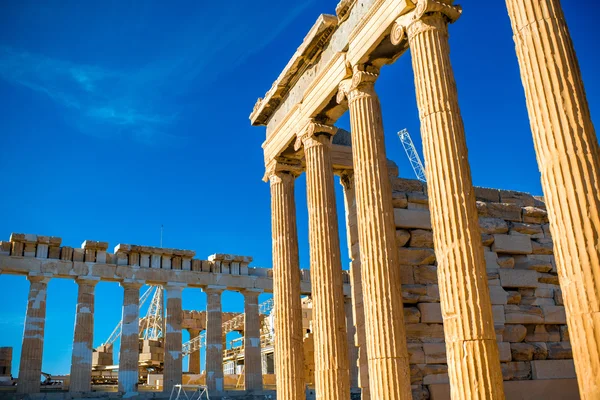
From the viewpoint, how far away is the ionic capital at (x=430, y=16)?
11773mm

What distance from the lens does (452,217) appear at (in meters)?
10.6

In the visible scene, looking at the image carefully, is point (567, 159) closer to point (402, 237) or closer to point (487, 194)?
point (402, 237)

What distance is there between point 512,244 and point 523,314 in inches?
80.6

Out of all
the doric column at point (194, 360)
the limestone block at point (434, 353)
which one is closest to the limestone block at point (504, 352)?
the limestone block at point (434, 353)

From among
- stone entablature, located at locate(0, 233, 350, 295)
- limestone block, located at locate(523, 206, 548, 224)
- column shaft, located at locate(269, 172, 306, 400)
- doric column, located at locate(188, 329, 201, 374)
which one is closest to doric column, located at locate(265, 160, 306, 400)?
column shaft, located at locate(269, 172, 306, 400)

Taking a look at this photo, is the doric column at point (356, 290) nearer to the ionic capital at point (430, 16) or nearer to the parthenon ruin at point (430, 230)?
the parthenon ruin at point (430, 230)

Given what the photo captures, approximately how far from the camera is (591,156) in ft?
27.4

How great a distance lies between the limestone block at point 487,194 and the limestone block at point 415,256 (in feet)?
9.54

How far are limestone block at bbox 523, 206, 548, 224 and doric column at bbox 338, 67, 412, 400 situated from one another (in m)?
6.41

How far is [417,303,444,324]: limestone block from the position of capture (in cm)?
1540

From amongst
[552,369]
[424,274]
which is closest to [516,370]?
[552,369]

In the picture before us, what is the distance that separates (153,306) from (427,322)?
5504cm

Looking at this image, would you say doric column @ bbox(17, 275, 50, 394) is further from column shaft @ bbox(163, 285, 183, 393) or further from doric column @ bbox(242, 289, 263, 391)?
doric column @ bbox(242, 289, 263, 391)

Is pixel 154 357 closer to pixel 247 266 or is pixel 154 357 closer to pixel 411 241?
pixel 247 266
